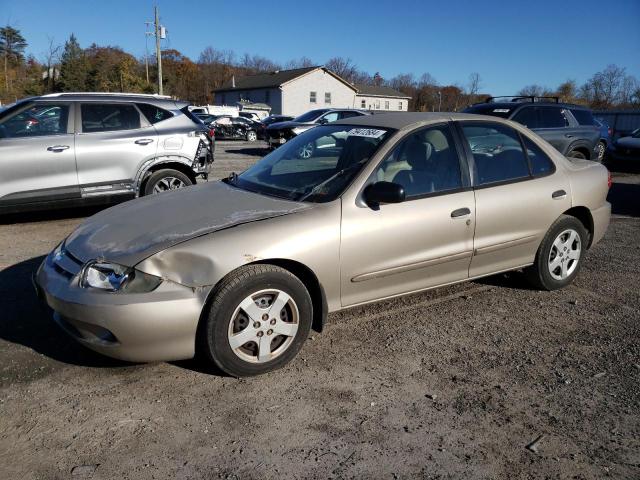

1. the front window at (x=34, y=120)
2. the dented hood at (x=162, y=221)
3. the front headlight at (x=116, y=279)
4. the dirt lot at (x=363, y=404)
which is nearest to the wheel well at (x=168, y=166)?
the front window at (x=34, y=120)

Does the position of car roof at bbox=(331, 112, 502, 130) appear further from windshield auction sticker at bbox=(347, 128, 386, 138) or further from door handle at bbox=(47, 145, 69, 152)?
door handle at bbox=(47, 145, 69, 152)

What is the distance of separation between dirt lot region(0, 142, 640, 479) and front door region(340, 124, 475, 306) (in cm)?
43

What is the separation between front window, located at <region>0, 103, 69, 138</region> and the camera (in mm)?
6582

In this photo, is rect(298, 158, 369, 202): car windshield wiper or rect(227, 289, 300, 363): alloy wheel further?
rect(298, 158, 369, 202): car windshield wiper

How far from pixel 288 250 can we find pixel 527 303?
2.46 metres

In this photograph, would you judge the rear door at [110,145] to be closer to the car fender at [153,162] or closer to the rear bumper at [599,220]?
the car fender at [153,162]

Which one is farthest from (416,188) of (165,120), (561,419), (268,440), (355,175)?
(165,120)

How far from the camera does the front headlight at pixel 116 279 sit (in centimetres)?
296

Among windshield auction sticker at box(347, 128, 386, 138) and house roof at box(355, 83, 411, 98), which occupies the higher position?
house roof at box(355, 83, 411, 98)

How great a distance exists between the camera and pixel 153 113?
24.9 feet

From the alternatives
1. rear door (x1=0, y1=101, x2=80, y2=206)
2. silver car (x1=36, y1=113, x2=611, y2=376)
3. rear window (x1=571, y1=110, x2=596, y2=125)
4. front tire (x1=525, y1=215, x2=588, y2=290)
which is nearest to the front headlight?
silver car (x1=36, y1=113, x2=611, y2=376)

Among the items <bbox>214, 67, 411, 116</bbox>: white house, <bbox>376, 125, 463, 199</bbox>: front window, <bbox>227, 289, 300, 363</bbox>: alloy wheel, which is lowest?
<bbox>227, 289, 300, 363</bbox>: alloy wheel

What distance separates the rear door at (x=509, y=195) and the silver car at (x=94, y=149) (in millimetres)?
4687

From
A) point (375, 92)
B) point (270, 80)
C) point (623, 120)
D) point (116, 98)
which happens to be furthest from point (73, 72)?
point (116, 98)
